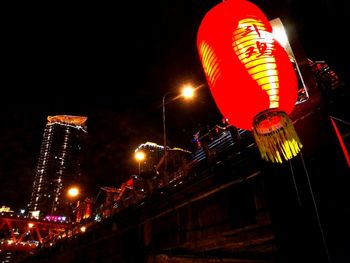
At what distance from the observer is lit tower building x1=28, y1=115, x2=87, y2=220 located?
97.9 metres

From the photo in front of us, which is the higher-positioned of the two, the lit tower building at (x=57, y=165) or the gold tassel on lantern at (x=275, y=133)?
the lit tower building at (x=57, y=165)

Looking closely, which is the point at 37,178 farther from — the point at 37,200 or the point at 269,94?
the point at 269,94

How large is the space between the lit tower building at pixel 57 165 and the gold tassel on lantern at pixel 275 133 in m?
92.0

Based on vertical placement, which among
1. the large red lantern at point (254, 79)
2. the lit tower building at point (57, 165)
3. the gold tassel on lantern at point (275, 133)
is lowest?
the gold tassel on lantern at point (275, 133)

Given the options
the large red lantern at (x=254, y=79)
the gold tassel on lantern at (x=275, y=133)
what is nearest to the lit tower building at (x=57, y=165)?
the large red lantern at (x=254, y=79)

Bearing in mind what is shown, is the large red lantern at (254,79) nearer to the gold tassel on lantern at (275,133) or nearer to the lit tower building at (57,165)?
the gold tassel on lantern at (275,133)

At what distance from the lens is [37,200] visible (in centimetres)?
9788

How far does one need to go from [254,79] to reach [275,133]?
2.90 feet

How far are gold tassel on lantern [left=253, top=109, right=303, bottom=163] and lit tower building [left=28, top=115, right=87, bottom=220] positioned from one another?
302ft

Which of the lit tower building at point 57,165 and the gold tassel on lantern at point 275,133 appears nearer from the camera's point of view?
the gold tassel on lantern at point 275,133

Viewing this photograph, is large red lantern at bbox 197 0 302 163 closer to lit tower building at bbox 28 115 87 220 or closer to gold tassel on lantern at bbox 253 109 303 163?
gold tassel on lantern at bbox 253 109 303 163

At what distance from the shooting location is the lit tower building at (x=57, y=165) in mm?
97875

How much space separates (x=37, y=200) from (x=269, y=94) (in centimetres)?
10953

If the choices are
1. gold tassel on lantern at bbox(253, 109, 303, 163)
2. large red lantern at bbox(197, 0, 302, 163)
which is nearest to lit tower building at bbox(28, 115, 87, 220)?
large red lantern at bbox(197, 0, 302, 163)
